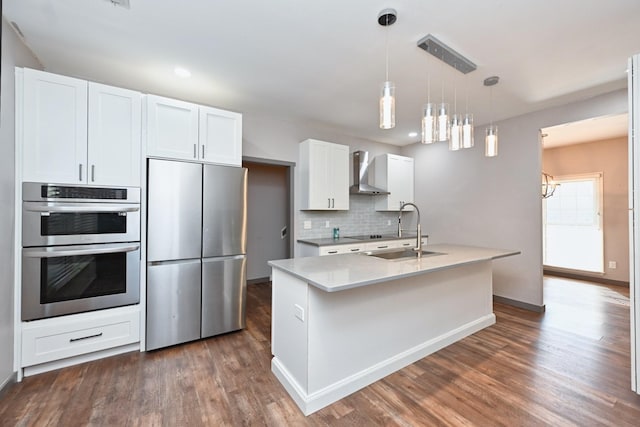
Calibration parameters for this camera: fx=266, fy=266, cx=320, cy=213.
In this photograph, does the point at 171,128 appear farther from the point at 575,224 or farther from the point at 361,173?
the point at 575,224

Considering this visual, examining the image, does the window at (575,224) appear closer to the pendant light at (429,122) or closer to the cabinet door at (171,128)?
the pendant light at (429,122)

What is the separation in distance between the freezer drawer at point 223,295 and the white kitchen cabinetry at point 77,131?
1.10 meters

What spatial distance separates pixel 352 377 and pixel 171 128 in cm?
266

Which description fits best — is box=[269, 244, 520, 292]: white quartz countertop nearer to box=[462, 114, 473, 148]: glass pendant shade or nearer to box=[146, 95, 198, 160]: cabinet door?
box=[462, 114, 473, 148]: glass pendant shade

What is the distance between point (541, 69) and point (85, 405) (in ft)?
15.1

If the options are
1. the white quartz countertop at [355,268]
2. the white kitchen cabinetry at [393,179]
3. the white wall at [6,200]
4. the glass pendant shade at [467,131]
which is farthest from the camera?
the white kitchen cabinetry at [393,179]

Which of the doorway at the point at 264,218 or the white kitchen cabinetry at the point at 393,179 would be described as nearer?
the doorway at the point at 264,218

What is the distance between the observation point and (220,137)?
279cm

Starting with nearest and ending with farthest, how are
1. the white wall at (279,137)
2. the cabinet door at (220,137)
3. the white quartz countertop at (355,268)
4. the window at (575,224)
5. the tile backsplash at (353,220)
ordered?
the white quartz countertop at (355,268) < the cabinet door at (220,137) < the white wall at (279,137) < the tile backsplash at (353,220) < the window at (575,224)

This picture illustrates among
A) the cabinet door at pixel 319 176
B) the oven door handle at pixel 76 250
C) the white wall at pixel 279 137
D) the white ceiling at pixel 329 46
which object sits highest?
the white ceiling at pixel 329 46

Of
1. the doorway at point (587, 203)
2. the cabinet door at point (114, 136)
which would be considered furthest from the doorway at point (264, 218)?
the doorway at point (587, 203)

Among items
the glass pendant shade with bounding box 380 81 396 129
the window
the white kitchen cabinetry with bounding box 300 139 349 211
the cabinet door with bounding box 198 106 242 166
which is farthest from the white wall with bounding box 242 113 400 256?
the window

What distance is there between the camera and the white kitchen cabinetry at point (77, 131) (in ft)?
6.68

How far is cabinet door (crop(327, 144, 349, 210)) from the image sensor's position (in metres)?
4.15
